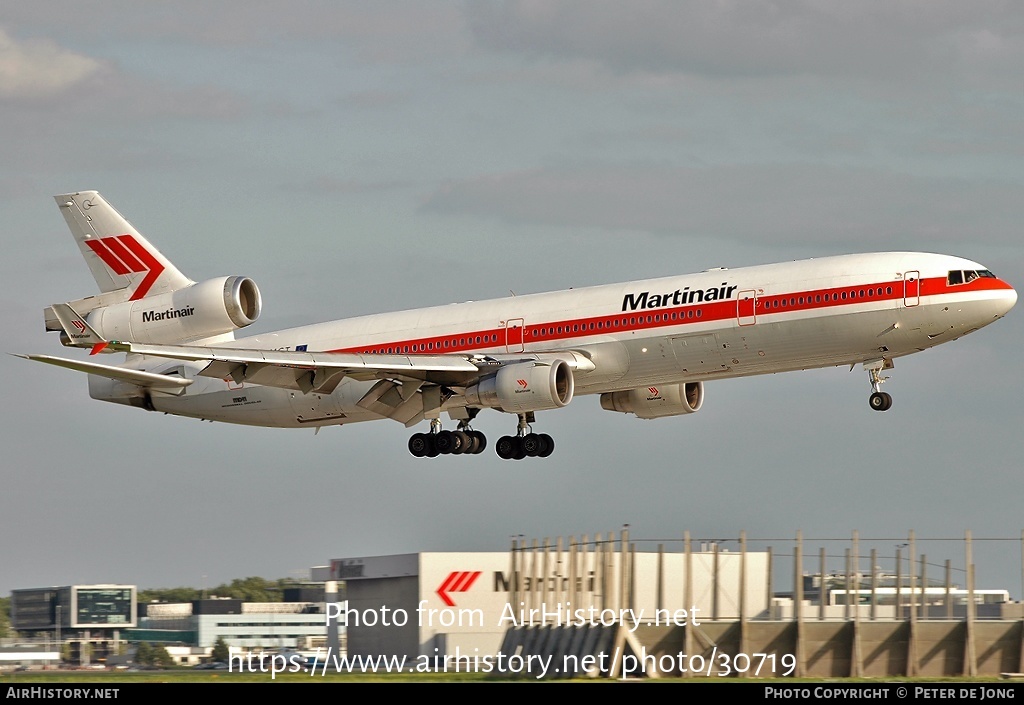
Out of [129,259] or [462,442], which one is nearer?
[462,442]

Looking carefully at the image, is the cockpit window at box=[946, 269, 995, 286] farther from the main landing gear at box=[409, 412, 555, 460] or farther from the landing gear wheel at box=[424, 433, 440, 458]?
the landing gear wheel at box=[424, 433, 440, 458]

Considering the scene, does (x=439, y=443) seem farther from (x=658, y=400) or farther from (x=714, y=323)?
(x=714, y=323)

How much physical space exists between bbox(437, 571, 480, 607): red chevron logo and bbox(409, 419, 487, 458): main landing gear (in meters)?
12.8

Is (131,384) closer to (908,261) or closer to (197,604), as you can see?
(197,604)

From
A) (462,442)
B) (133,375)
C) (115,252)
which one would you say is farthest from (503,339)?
(115,252)

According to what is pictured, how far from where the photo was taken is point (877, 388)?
168 ft

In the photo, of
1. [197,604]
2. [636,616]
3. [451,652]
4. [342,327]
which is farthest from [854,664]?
[197,604]

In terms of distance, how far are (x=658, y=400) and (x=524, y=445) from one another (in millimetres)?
6072

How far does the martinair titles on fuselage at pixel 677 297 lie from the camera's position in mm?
50756

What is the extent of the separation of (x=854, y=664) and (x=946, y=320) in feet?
37.5

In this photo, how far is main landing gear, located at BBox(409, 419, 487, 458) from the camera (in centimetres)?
5822

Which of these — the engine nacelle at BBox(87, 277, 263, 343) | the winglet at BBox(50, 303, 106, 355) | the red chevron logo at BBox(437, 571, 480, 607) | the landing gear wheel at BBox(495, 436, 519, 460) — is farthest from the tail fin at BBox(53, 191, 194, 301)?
the red chevron logo at BBox(437, 571, 480, 607)

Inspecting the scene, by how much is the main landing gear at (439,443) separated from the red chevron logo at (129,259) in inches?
507

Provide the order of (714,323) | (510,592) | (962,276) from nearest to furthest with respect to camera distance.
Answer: (962,276)
(714,323)
(510,592)
